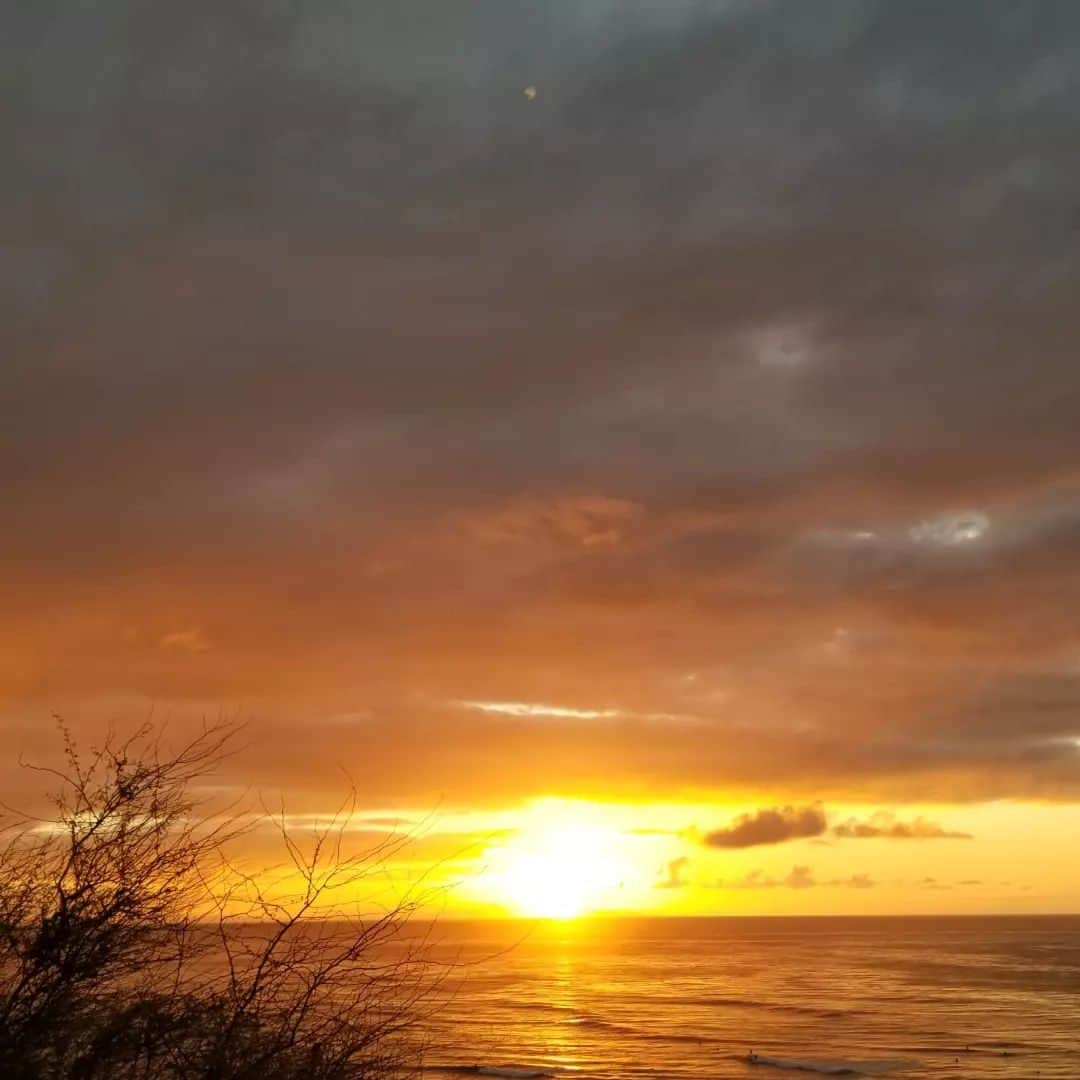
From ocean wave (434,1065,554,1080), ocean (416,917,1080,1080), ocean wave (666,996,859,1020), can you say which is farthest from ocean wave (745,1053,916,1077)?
ocean wave (666,996,859,1020)

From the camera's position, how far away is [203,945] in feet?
24.2

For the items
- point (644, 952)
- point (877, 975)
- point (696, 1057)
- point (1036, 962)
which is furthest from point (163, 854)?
point (644, 952)

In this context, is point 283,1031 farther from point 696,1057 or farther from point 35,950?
point 696,1057

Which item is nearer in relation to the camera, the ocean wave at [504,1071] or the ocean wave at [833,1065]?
the ocean wave at [504,1071]

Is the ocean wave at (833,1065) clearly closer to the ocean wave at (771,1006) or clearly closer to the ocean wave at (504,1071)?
the ocean wave at (504,1071)

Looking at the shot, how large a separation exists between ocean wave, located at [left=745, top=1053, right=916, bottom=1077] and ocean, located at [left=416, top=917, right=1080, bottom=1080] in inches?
4.5

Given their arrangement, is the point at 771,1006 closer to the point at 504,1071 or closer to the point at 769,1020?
the point at 769,1020

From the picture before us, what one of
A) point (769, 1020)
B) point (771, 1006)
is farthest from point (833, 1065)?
point (771, 1006)

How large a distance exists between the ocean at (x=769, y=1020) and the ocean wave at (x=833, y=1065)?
0.11m

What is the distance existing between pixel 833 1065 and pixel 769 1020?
20744 mm

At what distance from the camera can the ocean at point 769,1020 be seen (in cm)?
6041

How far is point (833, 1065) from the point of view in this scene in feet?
202

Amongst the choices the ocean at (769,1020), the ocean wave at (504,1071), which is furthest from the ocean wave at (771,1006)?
the ocean wave at (504,1071)

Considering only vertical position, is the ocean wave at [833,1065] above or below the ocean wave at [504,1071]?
below
